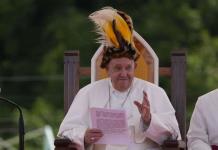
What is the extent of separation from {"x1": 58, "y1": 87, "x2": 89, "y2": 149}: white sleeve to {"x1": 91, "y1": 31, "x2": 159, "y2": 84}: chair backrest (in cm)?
36

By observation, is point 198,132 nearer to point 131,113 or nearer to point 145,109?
point 145,109

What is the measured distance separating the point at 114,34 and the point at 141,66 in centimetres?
59

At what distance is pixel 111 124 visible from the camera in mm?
7855

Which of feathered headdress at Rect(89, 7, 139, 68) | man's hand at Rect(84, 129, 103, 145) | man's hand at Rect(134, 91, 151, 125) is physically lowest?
man's hand at Rect(84, 129, 103, 145)

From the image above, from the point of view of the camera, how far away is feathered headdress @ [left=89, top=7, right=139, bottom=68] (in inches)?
321

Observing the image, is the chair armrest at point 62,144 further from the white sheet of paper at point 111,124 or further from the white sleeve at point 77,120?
the white sheet of paper at point 111,124

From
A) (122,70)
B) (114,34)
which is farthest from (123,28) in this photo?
(122,70)

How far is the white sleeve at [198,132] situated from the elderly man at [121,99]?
172mm

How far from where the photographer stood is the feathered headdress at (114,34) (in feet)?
26.7

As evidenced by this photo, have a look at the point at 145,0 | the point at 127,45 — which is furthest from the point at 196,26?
the point at 127,45

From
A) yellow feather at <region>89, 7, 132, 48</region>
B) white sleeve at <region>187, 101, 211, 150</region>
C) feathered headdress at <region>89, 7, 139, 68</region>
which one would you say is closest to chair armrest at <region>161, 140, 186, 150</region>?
white sleeve at <region>187, 101, 211, 150</region>

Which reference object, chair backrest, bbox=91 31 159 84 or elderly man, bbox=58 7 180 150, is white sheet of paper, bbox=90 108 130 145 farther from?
chair backrest, bbox=91 31 159 84

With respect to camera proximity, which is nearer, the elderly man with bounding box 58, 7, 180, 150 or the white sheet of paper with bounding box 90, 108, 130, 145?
the white sheet of paper with bounding box 90, 108, 130, 145

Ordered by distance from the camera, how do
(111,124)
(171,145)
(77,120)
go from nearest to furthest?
(171,145) < (111,124) < (77,120)
